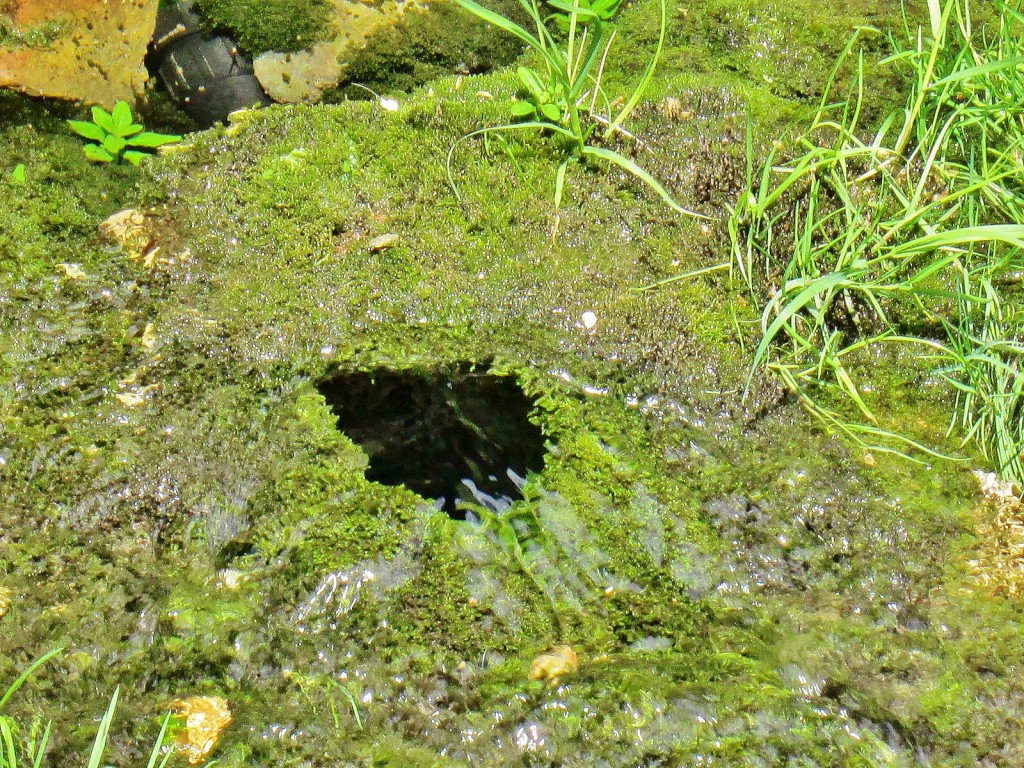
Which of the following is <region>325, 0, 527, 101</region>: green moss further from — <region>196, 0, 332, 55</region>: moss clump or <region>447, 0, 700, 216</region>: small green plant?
<region>447, 0, 700, 216</region>: small green plant

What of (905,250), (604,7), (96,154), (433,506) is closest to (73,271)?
(96,154)

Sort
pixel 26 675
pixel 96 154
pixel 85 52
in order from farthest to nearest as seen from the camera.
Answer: pixel 85 52, pixel 96 154, pixel 26 675

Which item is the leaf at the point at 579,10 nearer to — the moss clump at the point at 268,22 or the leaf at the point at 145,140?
the moss clump at the point at 268,22

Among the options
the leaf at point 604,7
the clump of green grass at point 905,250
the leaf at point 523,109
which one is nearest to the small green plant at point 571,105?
the leaf at point 523,109

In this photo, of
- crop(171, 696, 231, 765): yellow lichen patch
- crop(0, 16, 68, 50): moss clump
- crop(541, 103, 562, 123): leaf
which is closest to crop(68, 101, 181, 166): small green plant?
crop(0, 16, 68, 50): moss clump

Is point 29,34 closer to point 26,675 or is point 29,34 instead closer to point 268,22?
point 268,22

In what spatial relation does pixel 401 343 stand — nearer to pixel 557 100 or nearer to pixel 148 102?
pixel 557 100
